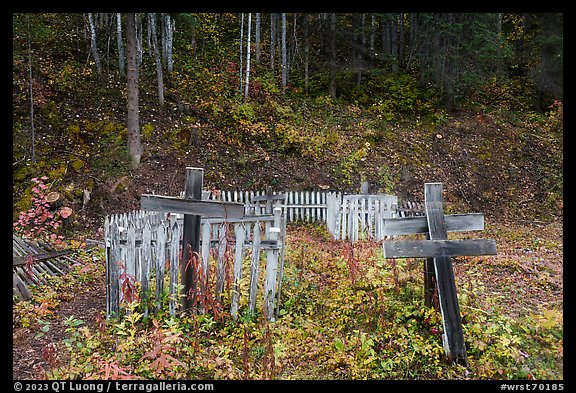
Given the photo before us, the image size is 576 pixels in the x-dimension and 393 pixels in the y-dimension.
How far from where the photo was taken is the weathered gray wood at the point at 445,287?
14.2 ft

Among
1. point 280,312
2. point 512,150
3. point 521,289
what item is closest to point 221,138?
point 280,312

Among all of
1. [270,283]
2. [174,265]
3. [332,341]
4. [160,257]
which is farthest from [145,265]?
[332,341]

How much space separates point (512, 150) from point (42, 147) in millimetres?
17904

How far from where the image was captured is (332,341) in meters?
4.66

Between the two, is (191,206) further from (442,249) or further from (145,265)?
(442,249)

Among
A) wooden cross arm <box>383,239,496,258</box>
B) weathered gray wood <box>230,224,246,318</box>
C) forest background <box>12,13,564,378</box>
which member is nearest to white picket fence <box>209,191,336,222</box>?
forest background <box>12,13,564,378</box>

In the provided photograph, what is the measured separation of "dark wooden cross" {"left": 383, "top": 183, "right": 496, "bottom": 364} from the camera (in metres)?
4.37

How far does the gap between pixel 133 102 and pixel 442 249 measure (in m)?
11.0

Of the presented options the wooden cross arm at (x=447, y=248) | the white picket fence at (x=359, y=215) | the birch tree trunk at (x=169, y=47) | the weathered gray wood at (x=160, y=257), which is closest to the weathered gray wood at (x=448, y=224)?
the wooden cross arm at (x=447, y=248)

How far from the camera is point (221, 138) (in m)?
14.7

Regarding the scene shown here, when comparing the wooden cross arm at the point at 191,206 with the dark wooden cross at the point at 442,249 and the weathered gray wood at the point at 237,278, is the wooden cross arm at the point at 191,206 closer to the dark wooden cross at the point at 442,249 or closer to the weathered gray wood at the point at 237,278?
the weathered gray wood at the point at 237,278

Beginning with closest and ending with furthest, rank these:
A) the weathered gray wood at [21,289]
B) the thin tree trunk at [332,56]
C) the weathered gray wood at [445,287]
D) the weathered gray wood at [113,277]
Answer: the weathered gray wood at [445,287] → the weathered gray wood at [113,277] → the weathered gray wood at [21,289] → the thin tree trunk at [332,56]

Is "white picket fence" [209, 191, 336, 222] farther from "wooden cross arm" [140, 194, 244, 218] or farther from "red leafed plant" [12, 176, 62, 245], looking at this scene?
"wooden cross arm" [140, 194, 244, 218]
